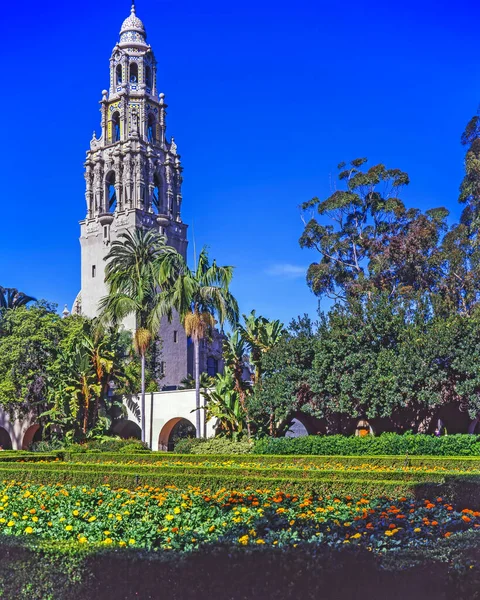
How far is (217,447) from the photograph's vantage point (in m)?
28.2

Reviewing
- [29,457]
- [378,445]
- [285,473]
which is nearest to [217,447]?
[378,445]

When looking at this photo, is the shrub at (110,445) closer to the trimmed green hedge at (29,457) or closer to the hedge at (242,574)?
the trimmed green hedge at (29,457)

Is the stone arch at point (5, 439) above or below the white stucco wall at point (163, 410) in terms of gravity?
below

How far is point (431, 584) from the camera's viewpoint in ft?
18.0

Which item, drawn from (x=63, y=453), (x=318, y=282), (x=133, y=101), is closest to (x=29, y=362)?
(x=63, y=453)

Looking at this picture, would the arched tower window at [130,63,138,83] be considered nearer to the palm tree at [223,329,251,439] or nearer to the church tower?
the church tower

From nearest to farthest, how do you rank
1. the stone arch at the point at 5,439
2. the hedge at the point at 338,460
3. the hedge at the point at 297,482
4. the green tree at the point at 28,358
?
1. the hedge at the point at 297,482
2. the hedge at the point at 338,460
3. the green tree at the point at 28,358
4. the stone arch at the point at 5,439

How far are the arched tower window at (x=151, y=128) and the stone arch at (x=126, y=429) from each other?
83.7 ft

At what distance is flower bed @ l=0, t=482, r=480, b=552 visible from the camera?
7.06 meters

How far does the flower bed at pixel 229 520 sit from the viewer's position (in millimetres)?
7062

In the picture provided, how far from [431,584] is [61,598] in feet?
9.90

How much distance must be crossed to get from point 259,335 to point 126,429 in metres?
14.7

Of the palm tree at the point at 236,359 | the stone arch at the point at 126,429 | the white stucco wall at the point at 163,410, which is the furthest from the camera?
the stone arch at the point at 126,429

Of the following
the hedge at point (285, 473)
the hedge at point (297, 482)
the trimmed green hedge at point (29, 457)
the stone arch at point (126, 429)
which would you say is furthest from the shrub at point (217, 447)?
the stone arch at point (126, 429)
